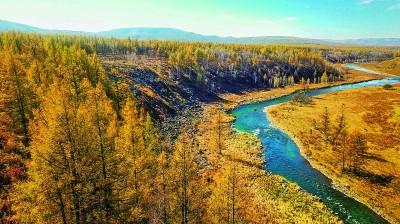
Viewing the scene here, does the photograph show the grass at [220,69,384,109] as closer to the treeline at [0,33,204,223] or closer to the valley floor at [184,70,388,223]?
the valley floor at [184,70,388,223]

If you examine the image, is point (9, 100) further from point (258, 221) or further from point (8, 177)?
point (258, 221)

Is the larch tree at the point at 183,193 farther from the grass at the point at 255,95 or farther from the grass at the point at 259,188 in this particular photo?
the grass at the point at 255,95

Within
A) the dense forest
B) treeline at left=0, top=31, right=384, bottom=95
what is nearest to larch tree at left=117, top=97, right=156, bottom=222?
the dense forest

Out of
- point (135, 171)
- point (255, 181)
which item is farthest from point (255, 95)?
point (135, 171)

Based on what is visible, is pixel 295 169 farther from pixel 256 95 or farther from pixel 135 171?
pixel 256 95

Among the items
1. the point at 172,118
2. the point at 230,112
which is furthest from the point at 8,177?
the point at 230,112

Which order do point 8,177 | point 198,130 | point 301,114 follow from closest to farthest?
point 8,177
point 198,130
point 301,114
